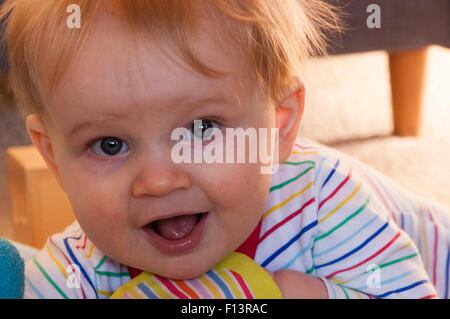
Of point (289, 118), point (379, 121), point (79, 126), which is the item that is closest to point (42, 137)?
point (79, 126)

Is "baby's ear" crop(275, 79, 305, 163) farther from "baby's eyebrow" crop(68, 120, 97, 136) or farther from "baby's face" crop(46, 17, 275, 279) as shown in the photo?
"baby's eyebrow" crop(68, 120, 97, 136)

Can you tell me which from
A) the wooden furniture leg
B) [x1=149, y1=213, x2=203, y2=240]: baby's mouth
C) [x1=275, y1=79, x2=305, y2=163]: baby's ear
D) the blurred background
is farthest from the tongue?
the wooden furniture leg

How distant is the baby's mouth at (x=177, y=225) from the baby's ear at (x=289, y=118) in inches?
4.0

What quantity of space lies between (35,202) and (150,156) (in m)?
0.31

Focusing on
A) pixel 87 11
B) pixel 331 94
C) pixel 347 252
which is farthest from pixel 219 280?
pixel 331 94

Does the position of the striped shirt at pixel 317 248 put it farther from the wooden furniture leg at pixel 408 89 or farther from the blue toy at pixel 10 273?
the wooden furniture leg at pixel 408 89

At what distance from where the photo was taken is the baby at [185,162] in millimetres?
407

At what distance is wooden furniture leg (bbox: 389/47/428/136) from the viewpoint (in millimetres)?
903

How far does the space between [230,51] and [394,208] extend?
0.27 m

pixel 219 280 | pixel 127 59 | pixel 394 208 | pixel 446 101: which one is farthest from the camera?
pixel 446 101

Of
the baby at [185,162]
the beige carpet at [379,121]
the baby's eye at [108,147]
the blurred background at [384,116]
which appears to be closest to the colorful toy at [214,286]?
the baby at [185,162]

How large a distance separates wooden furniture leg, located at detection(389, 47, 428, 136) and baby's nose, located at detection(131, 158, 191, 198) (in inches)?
21.8
